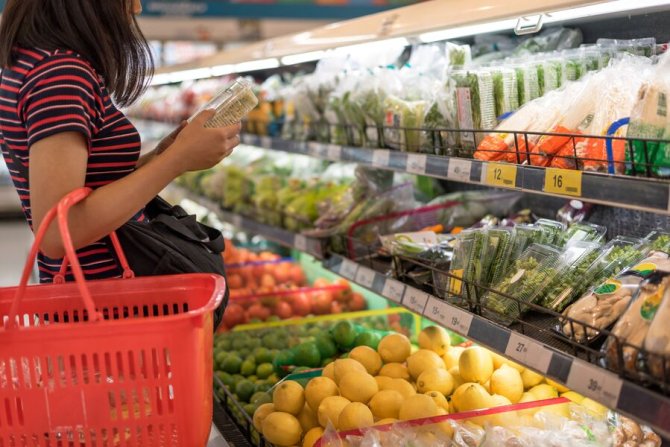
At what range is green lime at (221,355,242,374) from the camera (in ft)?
8.71

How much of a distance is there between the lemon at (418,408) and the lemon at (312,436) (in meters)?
0.22

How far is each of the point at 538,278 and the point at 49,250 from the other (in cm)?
110

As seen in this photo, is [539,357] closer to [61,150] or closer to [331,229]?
[61,150]

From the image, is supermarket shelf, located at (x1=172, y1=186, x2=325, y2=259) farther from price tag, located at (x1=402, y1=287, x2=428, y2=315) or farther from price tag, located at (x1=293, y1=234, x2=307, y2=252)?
price tag, located at (x1=402, y1=287, x2=428, y2=315)

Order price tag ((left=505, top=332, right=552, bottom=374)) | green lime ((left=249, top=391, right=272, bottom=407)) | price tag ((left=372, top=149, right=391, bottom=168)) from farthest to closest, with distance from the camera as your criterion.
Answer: price tag ((left=372, top=149, right=391, bottom=168))
green lime ((left=249, top=391, right=272, bottom=407))
price tag ((left=505, top=332, right=552, bottom=374))

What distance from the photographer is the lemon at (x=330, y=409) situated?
1962 mm

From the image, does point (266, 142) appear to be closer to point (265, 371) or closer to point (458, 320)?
point (265, 371)

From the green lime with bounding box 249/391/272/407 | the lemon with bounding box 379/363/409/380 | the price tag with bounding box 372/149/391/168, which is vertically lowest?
the green lime with bounding box 249/391/272/407

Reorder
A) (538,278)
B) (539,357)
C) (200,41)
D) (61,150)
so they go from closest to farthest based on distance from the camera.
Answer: (61,150) → (539,357) → (538,278) → (200,41)

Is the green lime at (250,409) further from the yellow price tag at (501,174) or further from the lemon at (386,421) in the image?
the yellow price tag at (501,174)

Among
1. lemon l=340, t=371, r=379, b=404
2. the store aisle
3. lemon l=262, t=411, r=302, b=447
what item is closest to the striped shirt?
lemon l=262, t=411, r=302, b=447

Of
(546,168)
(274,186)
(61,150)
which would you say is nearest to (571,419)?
(546,168)

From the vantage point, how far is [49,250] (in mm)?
1433

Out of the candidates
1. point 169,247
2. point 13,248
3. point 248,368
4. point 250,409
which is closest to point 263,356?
point 248,368
